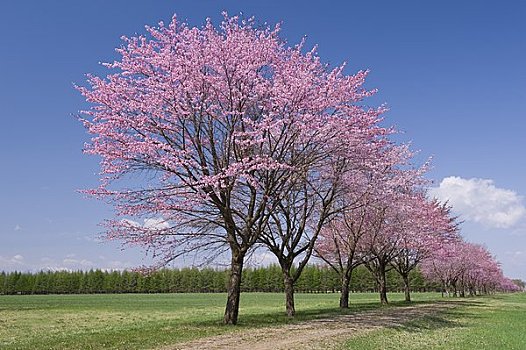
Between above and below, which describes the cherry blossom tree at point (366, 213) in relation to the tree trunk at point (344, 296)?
above

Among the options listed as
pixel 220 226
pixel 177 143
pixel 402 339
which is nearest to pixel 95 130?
pixel 177 143

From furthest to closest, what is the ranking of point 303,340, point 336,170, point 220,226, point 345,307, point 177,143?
point 345,307
point 336,170
point 220,226
point 177,143
point 303,340

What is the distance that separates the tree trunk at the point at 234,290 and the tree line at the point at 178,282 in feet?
347

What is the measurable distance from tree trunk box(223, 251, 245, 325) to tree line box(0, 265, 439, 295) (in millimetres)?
105792

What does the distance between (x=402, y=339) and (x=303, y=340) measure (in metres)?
3.87

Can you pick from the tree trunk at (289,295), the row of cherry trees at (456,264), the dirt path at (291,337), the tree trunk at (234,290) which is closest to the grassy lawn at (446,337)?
the dirt path at (291,337)

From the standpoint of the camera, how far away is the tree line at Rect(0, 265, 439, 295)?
128750mm

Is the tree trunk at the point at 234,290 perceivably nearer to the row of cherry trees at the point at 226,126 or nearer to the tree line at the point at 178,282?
the row of cherry trees at the point at 226,126

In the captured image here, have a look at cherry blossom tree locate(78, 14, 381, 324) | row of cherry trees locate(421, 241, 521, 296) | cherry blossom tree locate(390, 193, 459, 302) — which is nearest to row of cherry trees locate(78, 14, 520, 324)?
cherry blossom tree locate(78, 14, 381, 324)

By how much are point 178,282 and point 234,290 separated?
11257 cm

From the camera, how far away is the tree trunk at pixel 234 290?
879 inches

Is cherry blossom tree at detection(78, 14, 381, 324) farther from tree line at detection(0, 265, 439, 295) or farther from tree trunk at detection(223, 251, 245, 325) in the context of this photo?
tree line at detection(0, 265, 439, 295)

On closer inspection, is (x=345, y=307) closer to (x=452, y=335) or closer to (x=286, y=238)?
(x=286, y=238)

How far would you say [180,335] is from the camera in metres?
18.0
